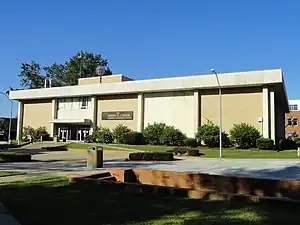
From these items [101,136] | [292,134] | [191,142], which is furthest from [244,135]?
[292,134]

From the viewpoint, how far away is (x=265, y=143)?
1550 inches

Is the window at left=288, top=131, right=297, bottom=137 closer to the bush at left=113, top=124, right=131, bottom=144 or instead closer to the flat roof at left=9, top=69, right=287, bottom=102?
the flat roof at left=9, top=69, right=287, bottom=102

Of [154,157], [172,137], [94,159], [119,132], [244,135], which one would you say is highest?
[119,132]

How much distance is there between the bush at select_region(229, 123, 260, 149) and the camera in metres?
41.0

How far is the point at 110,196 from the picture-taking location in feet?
29.5

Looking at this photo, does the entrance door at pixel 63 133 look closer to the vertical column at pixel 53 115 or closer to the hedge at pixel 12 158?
the vertical column at pixel 53 115

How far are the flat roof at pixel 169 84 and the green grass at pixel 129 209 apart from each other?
3516cm

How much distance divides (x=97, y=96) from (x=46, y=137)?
Answer: 11.3 metres

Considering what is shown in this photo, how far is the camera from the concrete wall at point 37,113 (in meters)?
60.8

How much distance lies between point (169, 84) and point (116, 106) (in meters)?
9.82

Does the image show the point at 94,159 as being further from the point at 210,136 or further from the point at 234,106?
the point at 234,106

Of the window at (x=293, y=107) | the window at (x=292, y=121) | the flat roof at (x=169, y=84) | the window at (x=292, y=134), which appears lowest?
the window at (x=292, y=134)

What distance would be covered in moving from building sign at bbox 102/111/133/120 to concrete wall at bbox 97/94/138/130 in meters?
0.45

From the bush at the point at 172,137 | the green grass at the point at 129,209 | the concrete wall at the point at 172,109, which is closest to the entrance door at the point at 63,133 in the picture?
the concrete wall at the point at 172,109
